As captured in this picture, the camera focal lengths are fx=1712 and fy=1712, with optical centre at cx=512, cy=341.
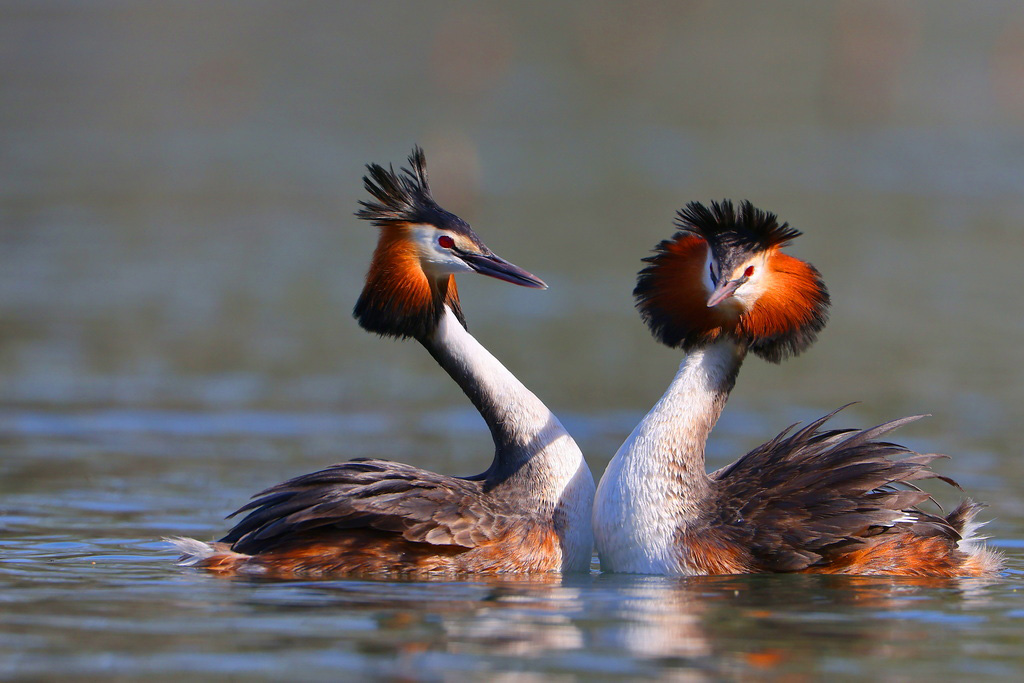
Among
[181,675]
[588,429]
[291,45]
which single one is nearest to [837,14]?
[291,45]

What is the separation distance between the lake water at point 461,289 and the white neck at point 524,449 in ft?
1.01

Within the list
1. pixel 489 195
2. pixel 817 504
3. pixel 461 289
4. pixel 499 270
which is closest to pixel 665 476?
pixel 817 504

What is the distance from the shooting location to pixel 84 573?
8.02 m

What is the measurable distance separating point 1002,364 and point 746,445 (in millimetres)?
4363

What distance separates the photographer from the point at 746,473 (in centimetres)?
876

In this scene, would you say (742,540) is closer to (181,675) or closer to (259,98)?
(181,675)

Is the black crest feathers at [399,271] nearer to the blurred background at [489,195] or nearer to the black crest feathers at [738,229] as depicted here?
the black crest feathers at [738,229]

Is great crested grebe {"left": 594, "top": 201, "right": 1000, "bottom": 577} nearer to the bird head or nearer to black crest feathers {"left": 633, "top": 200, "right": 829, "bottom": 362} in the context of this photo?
black crest feathers {"left": 633, "top": 200, "right": 829, "bottom": 362}

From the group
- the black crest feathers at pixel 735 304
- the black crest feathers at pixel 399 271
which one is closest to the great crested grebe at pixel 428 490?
the black crest feathers at pixel 399 271

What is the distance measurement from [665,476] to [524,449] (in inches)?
30.4

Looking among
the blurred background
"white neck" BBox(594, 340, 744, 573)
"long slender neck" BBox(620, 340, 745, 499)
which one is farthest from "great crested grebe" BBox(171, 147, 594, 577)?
the blurred background

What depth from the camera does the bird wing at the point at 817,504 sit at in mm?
8211

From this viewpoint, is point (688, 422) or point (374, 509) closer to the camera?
point (374, 509)

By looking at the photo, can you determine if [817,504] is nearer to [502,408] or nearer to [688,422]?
[688,422]
